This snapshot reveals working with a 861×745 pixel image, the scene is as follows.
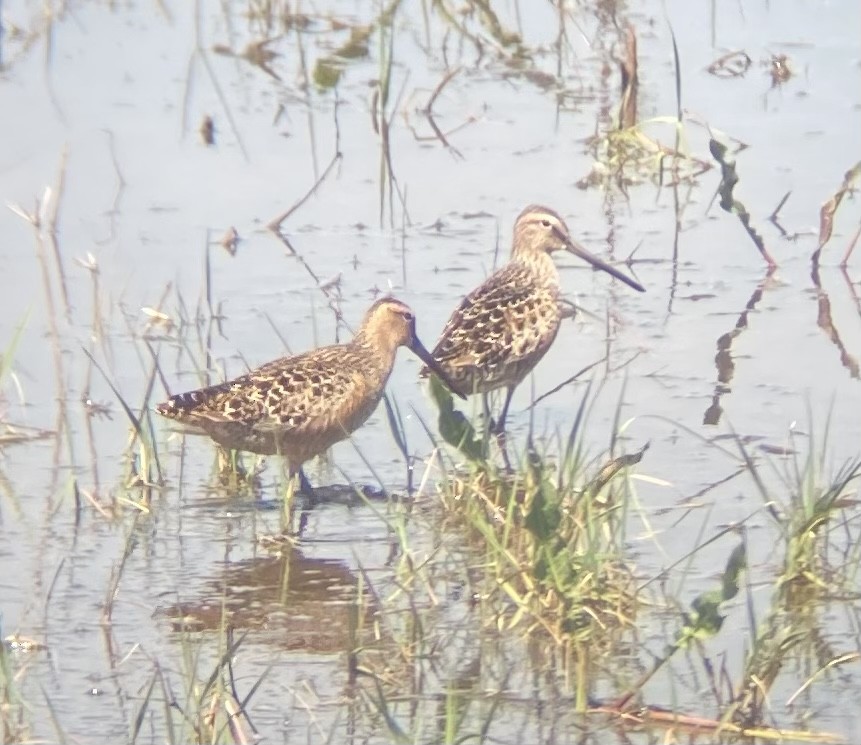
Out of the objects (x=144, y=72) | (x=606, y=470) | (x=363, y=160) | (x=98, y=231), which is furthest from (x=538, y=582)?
(x=144, y=72)

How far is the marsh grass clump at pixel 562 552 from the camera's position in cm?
514

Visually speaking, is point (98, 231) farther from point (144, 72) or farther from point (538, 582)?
point (538, 582)

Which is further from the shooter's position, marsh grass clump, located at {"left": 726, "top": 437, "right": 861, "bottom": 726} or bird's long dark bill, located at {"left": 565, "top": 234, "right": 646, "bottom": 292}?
bird's long dark bill, located at {"left": 565, "top": 234, "right": 646, "bottom": 292}

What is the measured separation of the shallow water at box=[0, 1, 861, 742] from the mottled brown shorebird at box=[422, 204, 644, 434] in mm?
177

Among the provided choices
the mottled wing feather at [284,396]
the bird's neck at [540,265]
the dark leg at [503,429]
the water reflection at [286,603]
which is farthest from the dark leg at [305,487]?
the bird's neck at [540,265]

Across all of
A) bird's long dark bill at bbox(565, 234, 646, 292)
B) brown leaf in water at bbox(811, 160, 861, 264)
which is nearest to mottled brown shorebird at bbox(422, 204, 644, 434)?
bird's long dark bill at bbox(565, 234, 646, 292)

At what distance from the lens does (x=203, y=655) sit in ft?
16.9

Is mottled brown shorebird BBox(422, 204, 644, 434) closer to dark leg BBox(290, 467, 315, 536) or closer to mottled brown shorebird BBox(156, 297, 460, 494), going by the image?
mottled brown shorebird BBox(156, 297, 460, 494)

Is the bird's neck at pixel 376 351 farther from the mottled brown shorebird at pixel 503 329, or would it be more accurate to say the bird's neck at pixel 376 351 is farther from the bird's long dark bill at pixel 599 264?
the bird's long dark bill at pixel 599 264

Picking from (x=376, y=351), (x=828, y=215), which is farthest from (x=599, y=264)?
(x=376, y=351)

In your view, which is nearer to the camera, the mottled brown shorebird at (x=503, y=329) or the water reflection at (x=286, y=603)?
the water reflection at (x=286, y=603)

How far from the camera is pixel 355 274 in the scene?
831cm

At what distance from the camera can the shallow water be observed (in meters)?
5.43

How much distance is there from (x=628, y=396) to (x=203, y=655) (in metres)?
2.44
